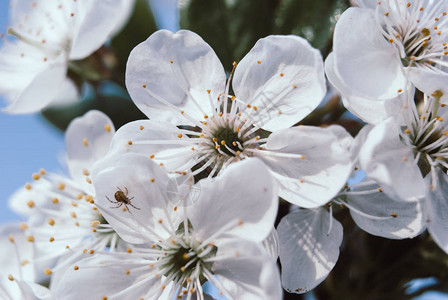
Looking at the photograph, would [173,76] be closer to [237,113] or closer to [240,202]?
[237,113]

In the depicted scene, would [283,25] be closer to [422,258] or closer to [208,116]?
[208,116]

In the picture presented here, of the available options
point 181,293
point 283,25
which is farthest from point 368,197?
point 283,25

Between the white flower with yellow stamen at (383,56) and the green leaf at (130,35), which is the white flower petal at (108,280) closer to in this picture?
the white flower with yellow stamen at (383,56)

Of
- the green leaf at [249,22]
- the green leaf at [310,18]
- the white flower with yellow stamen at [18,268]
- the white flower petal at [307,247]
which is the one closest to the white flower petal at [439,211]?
the white flower petal at [307,247]

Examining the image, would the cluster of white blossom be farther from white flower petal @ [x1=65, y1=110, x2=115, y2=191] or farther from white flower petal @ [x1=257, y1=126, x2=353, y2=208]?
white flower petal @ [x1=65, y1=110, x2=115, y2=191]

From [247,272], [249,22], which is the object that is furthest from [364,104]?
[249,22]

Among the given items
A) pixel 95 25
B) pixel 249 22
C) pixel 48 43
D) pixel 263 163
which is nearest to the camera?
pixel 263 163

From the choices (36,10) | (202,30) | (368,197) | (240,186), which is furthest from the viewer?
(36,10)
